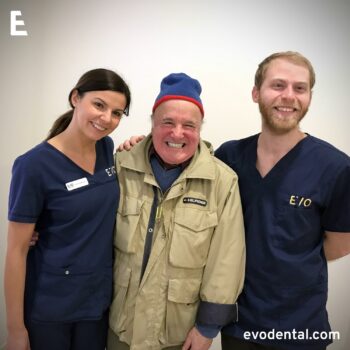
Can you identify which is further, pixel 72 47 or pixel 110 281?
pixel 72 47

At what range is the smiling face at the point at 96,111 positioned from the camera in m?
1.15

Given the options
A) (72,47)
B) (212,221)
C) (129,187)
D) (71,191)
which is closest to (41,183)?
(71,191)

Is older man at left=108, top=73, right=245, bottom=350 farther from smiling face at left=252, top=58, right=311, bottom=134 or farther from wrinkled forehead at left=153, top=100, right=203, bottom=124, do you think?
smiling face at left=252, top=58, right=311, bottom=134

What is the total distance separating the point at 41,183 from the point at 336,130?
1.74m

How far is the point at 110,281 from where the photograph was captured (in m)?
1.28

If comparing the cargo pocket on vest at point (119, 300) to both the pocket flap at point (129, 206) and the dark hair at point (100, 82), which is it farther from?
the dark hair at point (100, 82)

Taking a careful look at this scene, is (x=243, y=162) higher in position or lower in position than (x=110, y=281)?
higher

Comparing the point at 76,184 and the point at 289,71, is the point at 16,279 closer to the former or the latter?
the point at 76,184

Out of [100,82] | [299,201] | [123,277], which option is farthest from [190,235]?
[100,82]

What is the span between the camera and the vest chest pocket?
3.86ft

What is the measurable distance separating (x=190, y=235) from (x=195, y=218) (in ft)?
0.22

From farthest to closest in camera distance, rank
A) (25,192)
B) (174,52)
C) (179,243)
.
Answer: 1. (174,52)
2. (179,243)
3. (25,192)

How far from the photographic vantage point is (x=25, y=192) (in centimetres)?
108

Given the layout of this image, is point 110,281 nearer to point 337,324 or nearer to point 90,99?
point 90,99
